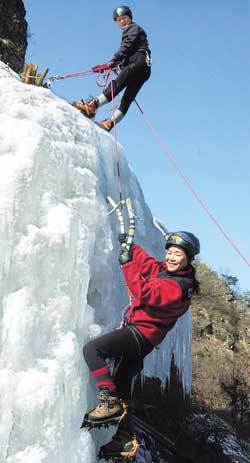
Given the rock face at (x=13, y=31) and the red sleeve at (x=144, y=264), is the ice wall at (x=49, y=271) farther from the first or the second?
the rock face at (x=13, y=31)

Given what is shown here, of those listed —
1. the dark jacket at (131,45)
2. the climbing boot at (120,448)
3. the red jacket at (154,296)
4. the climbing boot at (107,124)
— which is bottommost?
the climbing boot at (120,448)

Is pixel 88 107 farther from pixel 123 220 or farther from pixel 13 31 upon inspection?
pixel 13 31

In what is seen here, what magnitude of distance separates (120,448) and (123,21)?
3.79m

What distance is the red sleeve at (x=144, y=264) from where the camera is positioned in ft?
12.0

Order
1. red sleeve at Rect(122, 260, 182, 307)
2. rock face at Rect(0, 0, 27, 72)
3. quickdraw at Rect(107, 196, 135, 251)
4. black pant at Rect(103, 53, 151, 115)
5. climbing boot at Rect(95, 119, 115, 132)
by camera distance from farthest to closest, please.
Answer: rock face at Rect(0, 0, 27, 72)
black pant at Rect(103, 53, 151, 115)
climbing boot at Rect(95, 119, 115, 132)
quickdraw at Rect(107, 196, 135, 251)
red sleeve at Rect(122, 260, 182, 307)

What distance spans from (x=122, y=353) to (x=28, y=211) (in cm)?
104

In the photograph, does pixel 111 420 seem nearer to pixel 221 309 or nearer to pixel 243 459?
pixel 243 459

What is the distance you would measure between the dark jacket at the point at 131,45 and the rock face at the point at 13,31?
3507mm

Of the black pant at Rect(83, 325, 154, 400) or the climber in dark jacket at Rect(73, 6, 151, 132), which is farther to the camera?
the climber in dark jacket at Rect(73, 6, 151, 132)

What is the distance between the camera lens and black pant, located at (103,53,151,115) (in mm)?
5094

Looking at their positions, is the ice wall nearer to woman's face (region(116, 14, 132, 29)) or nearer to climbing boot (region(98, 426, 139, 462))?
climbing boot (region(98, 426, 139, 462))

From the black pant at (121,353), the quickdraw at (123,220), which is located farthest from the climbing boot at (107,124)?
the black pant at (121,353)

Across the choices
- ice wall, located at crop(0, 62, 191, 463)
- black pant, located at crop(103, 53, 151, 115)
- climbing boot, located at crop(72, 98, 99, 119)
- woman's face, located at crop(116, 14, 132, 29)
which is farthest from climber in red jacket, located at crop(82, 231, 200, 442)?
woman's face, located at crop(116, 14, 132, 29)

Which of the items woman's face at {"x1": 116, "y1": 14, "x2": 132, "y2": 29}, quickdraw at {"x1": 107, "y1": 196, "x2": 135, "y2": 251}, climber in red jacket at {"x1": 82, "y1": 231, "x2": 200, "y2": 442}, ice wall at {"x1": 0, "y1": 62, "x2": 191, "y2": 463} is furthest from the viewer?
woman's face at {"x1": 116, "y1": 14, "x2": 132, "y2": 29}
